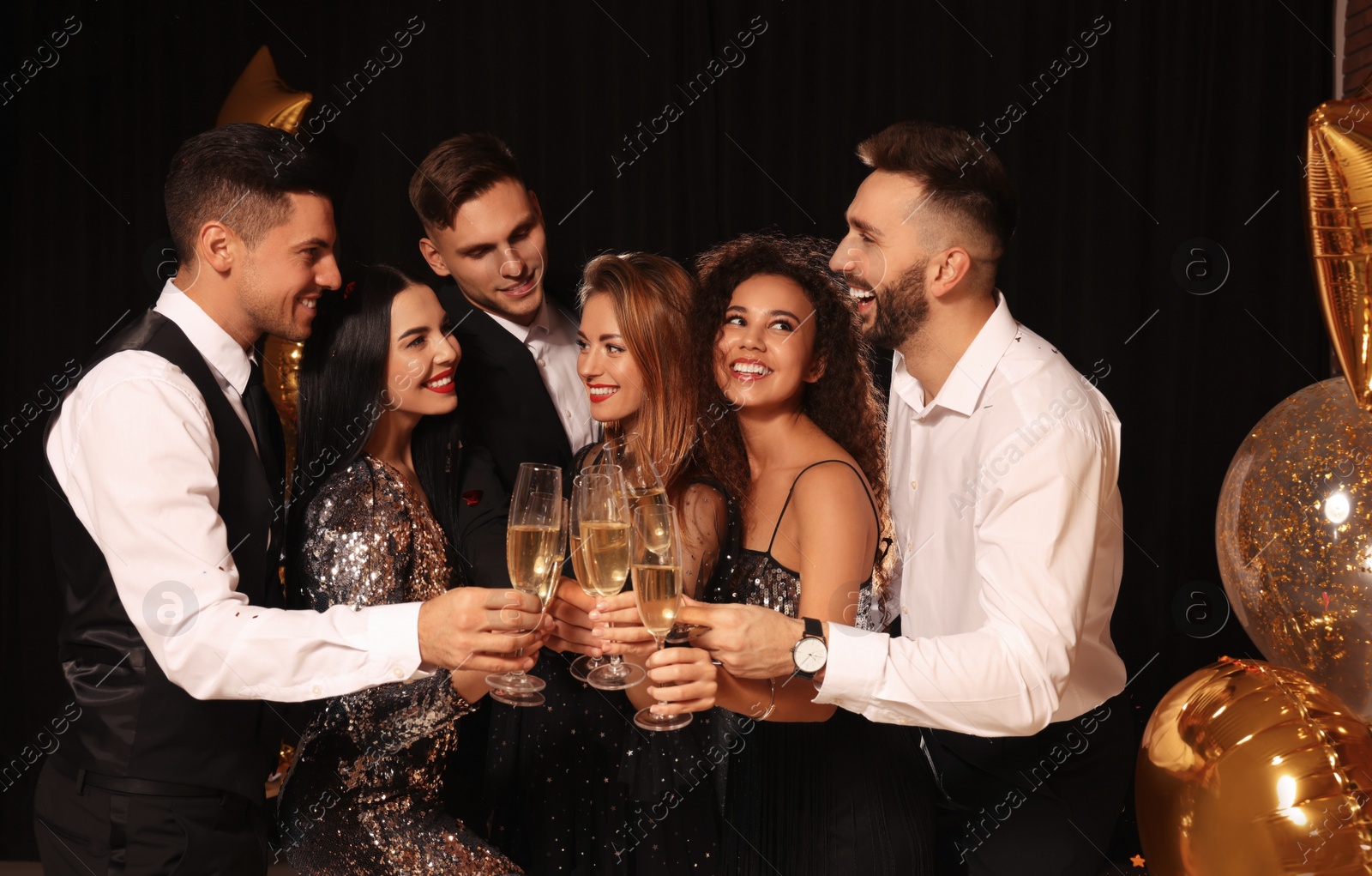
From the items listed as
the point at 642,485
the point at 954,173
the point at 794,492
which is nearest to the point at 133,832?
the point at 642,485

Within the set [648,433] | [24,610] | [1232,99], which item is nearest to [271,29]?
[24,610]

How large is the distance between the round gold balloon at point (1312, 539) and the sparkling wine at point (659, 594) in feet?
2.71

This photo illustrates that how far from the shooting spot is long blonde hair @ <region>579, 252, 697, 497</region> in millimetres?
2445

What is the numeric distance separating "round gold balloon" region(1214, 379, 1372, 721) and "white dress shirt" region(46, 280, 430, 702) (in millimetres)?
1274

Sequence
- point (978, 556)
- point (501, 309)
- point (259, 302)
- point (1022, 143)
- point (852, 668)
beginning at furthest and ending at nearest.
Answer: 1. point (1022, 143)
2. point (501, 309)
3. point (259, 302)
4. point (978, 556)
5. point (852, 668)

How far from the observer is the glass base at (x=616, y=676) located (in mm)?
1686

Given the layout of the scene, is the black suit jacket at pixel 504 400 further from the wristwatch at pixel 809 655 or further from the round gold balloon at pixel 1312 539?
the round gold balloon at pixel 1312 539

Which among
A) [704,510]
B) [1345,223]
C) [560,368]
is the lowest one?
[704,510]

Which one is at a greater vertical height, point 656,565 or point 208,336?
point 208,336

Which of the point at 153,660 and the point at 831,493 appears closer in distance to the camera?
the point at 153,660

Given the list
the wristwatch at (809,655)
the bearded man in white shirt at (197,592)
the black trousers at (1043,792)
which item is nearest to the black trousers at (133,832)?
the bearded man in white shirt at (197,592)

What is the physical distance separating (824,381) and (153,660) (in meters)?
1.38

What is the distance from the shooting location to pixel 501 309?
2.99 meters

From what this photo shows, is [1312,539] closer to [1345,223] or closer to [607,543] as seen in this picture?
[1345,223]
